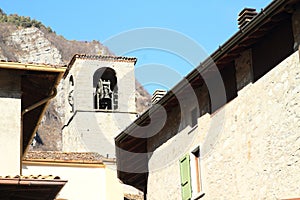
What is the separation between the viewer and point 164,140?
51.9 ft

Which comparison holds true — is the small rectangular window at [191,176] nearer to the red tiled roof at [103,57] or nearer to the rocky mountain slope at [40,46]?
the red tiled roof at [103,57]

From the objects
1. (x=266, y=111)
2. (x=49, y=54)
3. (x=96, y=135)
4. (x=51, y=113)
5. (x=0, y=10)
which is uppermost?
(x=0, y=10)

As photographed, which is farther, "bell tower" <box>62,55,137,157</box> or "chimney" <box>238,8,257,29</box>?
"bell tower" <box>62,55,137,157</box>

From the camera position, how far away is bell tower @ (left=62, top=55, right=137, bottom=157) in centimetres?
3450

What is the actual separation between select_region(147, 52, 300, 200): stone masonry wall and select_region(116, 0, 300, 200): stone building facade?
16 millimetres

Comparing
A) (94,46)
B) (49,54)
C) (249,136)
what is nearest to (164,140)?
(249,136)

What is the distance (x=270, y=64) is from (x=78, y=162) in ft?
45.0

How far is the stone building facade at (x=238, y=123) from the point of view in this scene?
10.9 metres

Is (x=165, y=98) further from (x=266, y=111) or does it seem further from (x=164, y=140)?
(x=266, y=111)

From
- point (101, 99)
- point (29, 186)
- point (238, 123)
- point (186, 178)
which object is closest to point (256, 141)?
point (238, 123)

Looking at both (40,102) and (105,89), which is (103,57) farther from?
(40,102)

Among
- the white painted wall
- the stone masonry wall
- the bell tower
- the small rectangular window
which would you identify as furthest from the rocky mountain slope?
the white painted wall

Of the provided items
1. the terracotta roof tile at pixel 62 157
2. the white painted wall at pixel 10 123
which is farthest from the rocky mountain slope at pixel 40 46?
the white painted wall at pixel 10 123

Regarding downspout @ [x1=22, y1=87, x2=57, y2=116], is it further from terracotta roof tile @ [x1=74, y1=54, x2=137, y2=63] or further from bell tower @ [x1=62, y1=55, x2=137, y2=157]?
terracotta roof tile @ [x1=74, y1=54, x2=137, y2=63]
